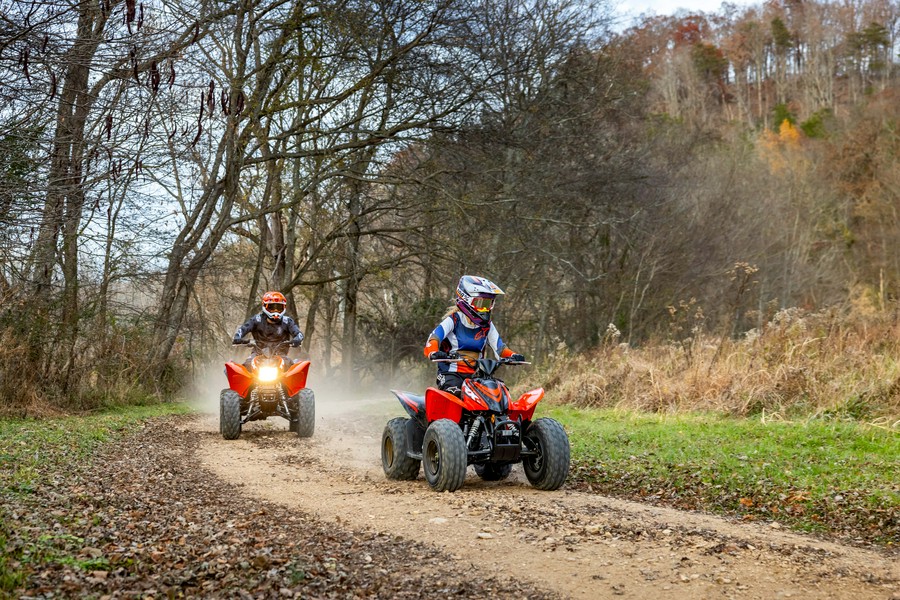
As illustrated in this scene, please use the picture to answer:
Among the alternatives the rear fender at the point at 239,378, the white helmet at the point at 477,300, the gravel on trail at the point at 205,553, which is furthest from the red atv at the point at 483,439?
the rear fender at the point at 239,378

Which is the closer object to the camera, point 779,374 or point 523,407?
point 523,407

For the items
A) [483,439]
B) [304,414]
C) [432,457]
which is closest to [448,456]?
[432,457]

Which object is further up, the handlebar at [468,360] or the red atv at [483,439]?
the handlebar at [468,360]

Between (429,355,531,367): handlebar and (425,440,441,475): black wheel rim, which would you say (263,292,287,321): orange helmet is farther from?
(425,440,441,475): black wheel rim

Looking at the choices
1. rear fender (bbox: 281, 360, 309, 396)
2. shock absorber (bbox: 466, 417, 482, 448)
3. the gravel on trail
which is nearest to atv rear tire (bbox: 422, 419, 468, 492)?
shock absorber (bbox: 466, 417, 482, 448)

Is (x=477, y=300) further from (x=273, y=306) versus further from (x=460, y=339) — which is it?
(x=273, y=306)

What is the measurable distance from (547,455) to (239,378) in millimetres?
6881

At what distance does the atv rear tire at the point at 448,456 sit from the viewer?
27.3ft

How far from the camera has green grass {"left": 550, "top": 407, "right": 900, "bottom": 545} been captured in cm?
767

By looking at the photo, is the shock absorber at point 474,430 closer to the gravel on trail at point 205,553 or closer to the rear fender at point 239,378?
the gravel on trail at point 205,553

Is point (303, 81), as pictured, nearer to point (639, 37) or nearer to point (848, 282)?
point (639, 37)

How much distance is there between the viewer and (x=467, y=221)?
22.4 m

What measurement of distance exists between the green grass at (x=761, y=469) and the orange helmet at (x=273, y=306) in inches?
206

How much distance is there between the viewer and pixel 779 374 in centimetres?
1297
